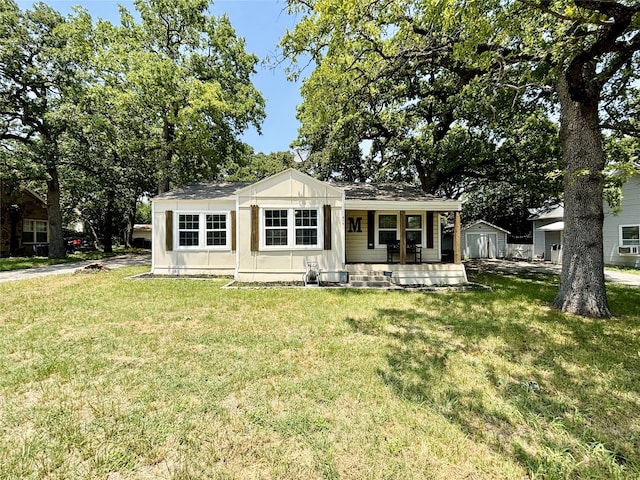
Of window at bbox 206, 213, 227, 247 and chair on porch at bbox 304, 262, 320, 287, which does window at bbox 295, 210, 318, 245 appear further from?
window at bbox 206, 213, 227, 247

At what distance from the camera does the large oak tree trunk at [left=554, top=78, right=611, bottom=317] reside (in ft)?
21.2

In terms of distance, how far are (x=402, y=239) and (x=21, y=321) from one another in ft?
34.2

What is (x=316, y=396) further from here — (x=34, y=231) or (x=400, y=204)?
(x=34, y=231)

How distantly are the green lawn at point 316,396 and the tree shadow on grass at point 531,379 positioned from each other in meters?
0.02

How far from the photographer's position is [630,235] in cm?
1636

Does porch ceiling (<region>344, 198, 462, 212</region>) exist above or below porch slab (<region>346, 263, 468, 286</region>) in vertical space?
above

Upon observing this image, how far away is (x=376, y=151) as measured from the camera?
17.9 meters

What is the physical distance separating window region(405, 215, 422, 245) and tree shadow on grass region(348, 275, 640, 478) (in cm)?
583

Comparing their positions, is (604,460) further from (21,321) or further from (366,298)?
(21,321)

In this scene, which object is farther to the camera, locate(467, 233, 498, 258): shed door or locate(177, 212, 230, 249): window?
locate(467, 233, 498, 258): shed door

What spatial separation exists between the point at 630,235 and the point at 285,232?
19353 mm

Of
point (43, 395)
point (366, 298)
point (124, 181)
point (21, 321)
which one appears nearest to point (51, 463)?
point (43, 395)

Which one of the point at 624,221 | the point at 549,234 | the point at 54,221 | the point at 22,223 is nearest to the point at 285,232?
the point at 54,221

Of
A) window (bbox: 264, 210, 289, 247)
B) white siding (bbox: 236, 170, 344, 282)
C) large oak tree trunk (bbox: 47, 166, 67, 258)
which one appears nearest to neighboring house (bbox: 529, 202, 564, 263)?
white siding (bbox: 236, 170, 344, 282)
